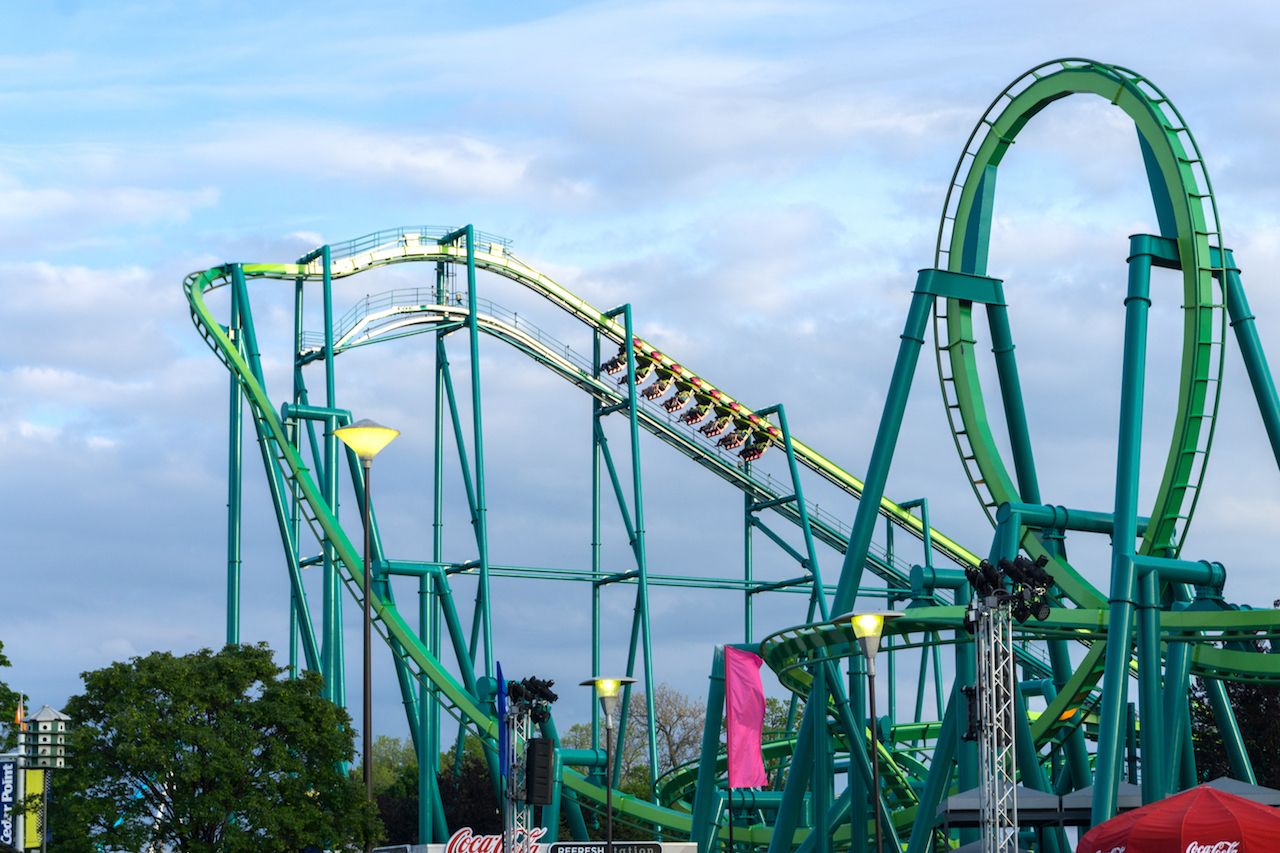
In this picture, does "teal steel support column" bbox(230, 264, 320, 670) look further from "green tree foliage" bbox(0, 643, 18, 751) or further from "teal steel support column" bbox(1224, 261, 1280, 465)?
"teal steel support column" bbox(1224, 261, 1280, 465)

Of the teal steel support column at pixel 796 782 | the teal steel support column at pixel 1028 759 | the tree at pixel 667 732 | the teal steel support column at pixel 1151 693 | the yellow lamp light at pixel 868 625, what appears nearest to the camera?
the yellow lamp light at pixel 868 625

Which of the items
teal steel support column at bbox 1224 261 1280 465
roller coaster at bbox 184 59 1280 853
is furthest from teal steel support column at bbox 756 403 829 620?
teal steel support column at bbox 1224 261 1280 465

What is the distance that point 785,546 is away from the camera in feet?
129

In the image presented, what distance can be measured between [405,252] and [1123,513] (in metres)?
20.0

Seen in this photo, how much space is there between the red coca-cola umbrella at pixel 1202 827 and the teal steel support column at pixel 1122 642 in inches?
150

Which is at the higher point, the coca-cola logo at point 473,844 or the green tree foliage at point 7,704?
the green tree foliage at point 7,704

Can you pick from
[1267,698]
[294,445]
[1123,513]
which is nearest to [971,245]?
[1123,513]

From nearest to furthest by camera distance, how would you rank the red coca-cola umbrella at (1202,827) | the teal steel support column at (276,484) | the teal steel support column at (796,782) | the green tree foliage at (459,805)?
the red coca-cola umbrella at (1202,827)
the teal steel support column at (796,782)
the teal steel support column at (276,484)
the green tree foliage at (459,805)

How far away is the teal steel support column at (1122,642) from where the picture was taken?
20.1 m

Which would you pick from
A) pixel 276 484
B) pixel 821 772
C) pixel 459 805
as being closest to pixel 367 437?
pixel 821 772

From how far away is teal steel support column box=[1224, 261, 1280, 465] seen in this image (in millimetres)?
22172

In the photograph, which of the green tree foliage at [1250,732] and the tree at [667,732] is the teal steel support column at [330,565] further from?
the tree at [667,732]

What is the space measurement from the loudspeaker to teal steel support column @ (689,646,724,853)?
33.9 ft

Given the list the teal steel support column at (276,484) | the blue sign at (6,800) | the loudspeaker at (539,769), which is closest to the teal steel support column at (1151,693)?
the loudspeaker at (539,769)
